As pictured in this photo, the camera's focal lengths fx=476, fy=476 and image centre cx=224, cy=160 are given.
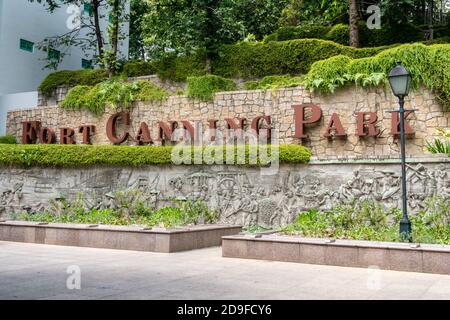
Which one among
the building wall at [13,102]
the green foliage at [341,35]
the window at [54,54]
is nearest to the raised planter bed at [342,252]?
the green foliage at [341,35]

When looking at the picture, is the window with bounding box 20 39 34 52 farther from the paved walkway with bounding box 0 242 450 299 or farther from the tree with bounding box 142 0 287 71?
the paved walkway with bounding box 0 242 450 299

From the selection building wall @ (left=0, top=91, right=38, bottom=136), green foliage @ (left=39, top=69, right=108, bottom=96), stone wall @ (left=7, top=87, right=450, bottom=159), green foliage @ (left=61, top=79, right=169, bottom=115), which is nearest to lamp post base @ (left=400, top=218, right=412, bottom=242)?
stone wall @ (left=7, top=87, right=450, bottom=159)

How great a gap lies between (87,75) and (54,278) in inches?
626

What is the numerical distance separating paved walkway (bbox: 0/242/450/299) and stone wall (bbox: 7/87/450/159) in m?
6.21

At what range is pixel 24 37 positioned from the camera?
22203mm

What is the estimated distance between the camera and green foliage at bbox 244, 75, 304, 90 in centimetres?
1598

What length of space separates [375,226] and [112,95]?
1172 cm

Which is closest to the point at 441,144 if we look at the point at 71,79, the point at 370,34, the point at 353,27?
the point at 353,27

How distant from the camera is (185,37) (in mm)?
19094

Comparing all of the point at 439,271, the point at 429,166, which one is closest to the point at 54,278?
the point at 439,271

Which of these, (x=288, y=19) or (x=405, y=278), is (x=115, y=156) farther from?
(x=288, y=19)

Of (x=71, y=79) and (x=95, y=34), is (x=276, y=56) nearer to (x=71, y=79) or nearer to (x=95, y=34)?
(x=71, y=79)

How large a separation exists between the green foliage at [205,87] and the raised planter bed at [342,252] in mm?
8429

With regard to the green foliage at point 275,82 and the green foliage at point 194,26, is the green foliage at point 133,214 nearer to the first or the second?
the green foliage at point 275,82
